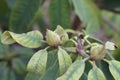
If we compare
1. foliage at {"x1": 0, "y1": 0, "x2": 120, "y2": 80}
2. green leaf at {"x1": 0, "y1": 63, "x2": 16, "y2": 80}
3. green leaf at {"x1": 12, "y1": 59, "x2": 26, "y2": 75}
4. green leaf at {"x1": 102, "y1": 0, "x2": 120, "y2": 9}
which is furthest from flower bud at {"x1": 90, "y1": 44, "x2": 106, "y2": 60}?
green leaf at {"x1": 102, "y1": 0, "x2": 120, "y2": 9}

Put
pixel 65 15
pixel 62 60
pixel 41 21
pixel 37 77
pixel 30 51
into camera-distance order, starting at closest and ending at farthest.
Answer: pixel 62 60
pixel 37 77
pixel 65 15
pixel 30 51
pixel 41 21

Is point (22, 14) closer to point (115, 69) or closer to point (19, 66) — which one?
point (19, 66)

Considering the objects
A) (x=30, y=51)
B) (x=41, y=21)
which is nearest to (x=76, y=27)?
(x=41, y=21)

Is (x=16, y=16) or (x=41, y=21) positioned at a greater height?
(x=16, y=16)

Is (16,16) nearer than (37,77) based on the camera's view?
No

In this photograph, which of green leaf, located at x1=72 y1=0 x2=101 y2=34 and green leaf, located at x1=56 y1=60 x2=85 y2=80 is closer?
green leaf, located at x1=56 y1=60 x2=85 y2=80

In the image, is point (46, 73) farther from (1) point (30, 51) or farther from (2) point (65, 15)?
(1) point (30, 51)

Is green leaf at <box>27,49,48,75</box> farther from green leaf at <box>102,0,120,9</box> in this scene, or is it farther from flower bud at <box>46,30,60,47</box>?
green leaf at <box>102,0,120,9</box>

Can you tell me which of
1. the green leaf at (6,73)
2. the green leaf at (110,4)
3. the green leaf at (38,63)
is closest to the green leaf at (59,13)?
the green leaf at (6,73)
